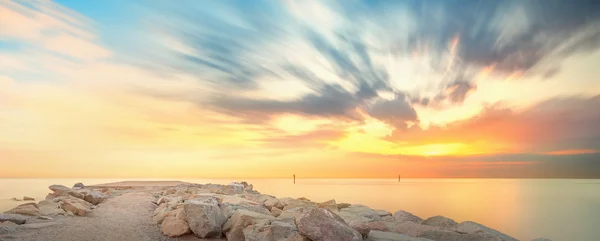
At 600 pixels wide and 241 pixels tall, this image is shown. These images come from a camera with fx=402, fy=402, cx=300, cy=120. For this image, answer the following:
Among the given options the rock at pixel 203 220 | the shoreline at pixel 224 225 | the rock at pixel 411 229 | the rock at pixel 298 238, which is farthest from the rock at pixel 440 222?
the rock at pixel 203 220

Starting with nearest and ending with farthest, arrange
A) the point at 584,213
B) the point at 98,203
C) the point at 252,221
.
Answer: the point at 252,221 < the point at 98,203 < the point at 584,213

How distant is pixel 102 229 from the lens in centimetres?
1309

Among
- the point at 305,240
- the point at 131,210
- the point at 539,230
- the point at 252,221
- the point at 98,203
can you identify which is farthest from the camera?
the point at 539,230

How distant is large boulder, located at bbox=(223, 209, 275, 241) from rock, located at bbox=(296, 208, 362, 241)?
1.86m

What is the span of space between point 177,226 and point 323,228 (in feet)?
17.4

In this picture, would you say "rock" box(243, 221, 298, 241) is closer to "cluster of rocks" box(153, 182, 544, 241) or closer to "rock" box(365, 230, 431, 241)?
"cluster of rocks" box(153, 182, 544, 241)

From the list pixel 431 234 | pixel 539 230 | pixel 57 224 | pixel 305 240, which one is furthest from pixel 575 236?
pixel 57 224

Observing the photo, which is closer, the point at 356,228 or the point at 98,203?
the point at 356,228

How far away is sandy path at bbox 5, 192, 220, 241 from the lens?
1172cm

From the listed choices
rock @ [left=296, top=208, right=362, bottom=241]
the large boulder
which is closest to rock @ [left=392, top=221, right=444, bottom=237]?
rock @ [left=296, top=208, right=362, bottom=241]

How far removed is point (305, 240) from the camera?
10047 mm

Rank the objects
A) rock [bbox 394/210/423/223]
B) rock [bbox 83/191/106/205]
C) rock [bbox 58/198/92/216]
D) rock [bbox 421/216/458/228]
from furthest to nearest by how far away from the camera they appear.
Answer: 1. rock [bbox 83/191/106/205]
2. rock [bbox 394/210/423/223]
3. rock [bbox 421/216/458/228]
4. rock [bbox 58/198/92/216]

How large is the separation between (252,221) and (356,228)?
Answer: 10.5 feet

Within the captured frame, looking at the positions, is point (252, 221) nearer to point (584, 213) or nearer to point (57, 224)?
point (57, 224)
